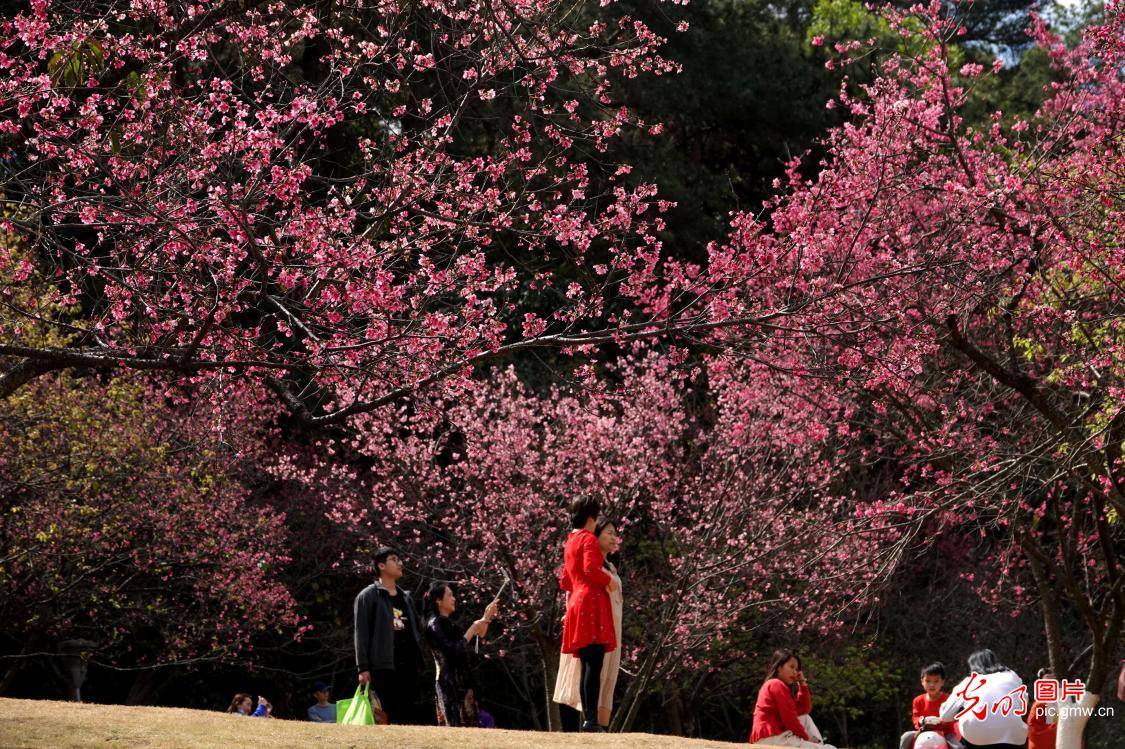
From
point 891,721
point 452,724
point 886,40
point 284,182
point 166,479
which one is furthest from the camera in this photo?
point 886,40

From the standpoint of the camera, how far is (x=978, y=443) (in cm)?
1023

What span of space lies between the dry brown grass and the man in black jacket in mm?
1292

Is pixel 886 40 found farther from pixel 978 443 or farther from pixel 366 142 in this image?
pixel 366 142

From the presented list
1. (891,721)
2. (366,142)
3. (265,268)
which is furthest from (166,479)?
(891,721)

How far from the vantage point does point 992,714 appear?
732cm

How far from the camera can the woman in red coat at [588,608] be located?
7.99 metres

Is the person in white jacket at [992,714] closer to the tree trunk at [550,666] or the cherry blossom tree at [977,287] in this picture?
the cherry blossom tree at [977,287]

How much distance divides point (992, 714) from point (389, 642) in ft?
12.5

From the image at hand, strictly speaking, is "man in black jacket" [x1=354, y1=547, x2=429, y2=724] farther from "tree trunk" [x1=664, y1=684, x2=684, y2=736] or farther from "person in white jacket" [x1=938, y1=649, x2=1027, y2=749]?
"tree trunk" [x1=664, y1=684, x2=684, y2=736]

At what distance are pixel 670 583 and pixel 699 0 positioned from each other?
1125 centimetres

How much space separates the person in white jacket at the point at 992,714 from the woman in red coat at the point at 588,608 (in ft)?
7.23

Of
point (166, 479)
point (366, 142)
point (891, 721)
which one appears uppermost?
point (366, 142)

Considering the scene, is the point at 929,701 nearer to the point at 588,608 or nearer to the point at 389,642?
the point at 588,608

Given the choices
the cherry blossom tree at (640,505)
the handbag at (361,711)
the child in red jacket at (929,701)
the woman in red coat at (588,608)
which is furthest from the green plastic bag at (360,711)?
the cherry blossom tree at (640,505)
